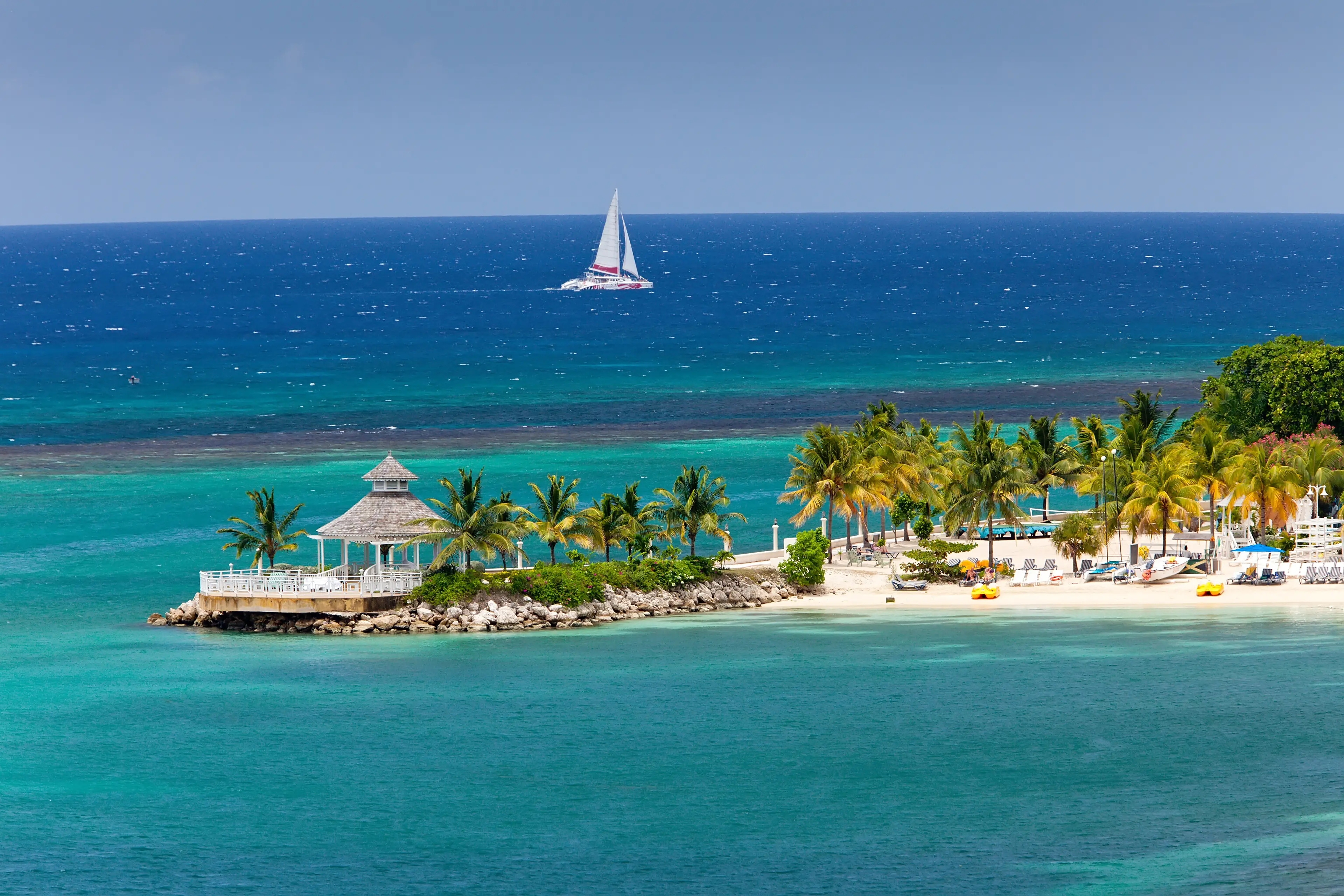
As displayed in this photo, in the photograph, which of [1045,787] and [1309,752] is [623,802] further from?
[1309,752]

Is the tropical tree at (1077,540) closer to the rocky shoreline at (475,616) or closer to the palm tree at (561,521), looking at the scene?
the rocky shoreline at (475,616)

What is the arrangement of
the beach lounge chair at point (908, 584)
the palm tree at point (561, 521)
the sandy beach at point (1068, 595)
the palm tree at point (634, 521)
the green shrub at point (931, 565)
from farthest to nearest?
1. the green shrub at point (931, 565)
2. the beach lounge chair at point (908, 584)
3. the palm tree at point (634, 521)
4. the sandy beach at point (1068, 595)
5. the palm tree at point (561, 521)

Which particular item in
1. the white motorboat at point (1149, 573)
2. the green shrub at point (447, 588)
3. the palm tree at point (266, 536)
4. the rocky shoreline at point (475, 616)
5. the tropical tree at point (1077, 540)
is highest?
the palm tree at point (266, 536)

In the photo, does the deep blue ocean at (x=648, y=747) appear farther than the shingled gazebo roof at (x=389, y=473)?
No

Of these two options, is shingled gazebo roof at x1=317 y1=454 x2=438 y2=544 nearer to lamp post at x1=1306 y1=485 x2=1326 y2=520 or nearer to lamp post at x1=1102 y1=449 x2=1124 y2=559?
lamp post at x1=1102 y1=449 x2=1124 y2=559

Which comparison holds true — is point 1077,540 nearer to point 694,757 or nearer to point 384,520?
point 694,757

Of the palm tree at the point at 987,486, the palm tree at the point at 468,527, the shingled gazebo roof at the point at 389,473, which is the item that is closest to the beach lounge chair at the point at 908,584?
the palm tree at the point at 987,486

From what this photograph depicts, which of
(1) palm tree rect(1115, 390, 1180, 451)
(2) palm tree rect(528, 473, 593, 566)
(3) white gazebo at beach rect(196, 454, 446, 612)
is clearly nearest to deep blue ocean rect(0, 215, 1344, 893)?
(3) white gazebo at beach rect(196, 454, 446, 612)

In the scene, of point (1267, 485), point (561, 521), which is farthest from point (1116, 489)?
point (561, 521)
